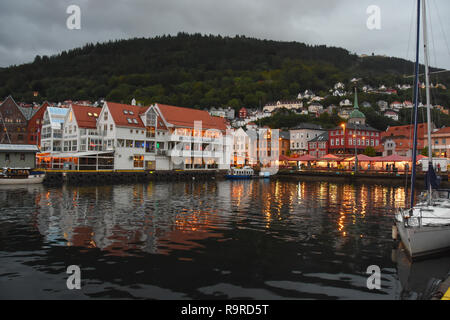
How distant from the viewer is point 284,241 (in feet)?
60.5

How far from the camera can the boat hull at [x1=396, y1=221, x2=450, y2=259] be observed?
15.3 metres

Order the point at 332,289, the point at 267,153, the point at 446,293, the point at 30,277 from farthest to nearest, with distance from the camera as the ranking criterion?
1. the point at 267,153
2. the point at 30,277
3. the point at 332,289
4. the point at 446,293

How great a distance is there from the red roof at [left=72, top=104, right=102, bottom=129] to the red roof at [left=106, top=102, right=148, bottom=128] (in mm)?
5705

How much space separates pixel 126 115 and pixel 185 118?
A: 15746 mm

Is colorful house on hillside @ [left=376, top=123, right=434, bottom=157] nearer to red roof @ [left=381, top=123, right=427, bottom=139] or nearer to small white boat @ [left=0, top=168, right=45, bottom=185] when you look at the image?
red roof @ [left=381, top=123, right=427, bottom=139]

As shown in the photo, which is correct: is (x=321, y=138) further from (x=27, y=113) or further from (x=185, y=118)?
(x=27, y=113)

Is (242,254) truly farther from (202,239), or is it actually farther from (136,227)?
(136,227)

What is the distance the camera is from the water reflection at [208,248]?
12.0 m

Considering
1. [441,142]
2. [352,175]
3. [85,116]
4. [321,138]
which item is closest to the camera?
[85,116]

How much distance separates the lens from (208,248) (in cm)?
1692

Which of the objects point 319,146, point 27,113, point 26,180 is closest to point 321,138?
point 319,146

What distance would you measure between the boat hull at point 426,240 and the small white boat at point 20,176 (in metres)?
57.0

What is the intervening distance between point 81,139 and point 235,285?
68.7 metres

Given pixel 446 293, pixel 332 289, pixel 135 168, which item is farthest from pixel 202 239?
pixel 135 168
